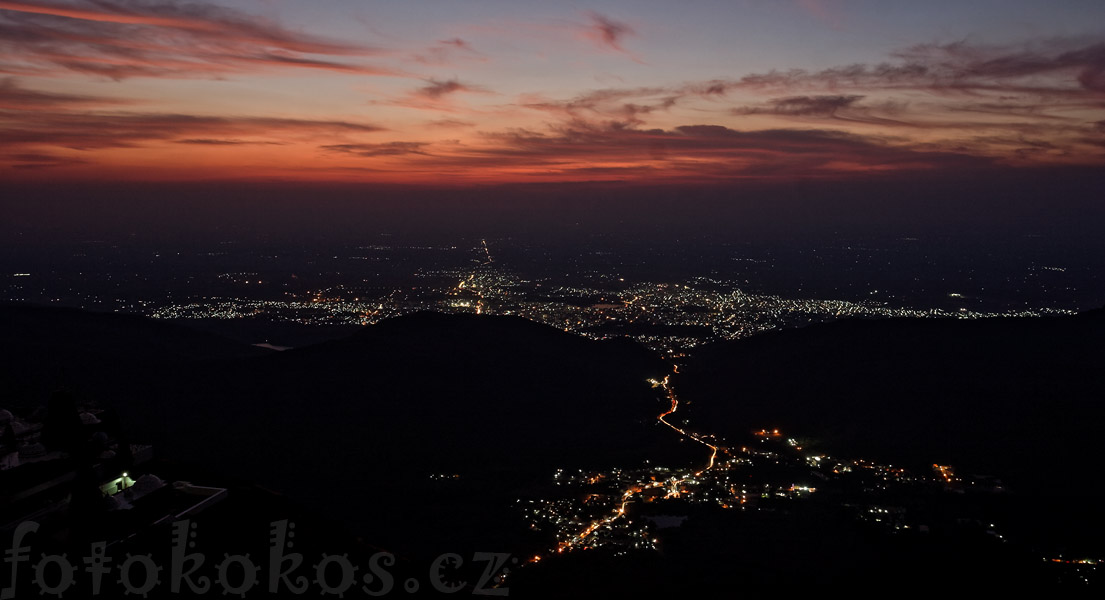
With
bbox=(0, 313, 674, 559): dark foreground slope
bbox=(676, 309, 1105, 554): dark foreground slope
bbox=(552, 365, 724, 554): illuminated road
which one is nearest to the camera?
bbox=(552, 365, 724, 554): illuminated road

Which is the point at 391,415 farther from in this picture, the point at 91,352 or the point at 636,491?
the point at 91,352

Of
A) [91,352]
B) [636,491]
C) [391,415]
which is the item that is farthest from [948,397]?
[91,352]

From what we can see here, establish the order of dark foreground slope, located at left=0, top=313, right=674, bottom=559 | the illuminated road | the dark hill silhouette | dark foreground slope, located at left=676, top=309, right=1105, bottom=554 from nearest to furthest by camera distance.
Result: the illuminated road → dark foreground slope, located at left=0, top=313, right=674, bottom=559 → dark foreground slope, located at left=676, top=309, right=1105, bottom=554 → the dark hill silhouette

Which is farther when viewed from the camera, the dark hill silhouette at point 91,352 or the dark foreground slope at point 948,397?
the dark hill silhouette at point 91,352

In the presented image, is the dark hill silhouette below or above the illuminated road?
above

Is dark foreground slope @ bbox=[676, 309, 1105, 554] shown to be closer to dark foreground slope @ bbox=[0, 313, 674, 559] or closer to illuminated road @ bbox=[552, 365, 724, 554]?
illuminated road @ bbox=[552, 365, 724, 554]

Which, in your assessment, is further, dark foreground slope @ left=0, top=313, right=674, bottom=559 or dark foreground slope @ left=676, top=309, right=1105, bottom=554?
dark foreground slope @ left=676, top=309, right=1105, bottom=554

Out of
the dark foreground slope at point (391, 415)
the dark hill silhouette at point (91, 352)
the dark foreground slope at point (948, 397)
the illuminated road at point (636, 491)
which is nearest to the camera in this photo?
the illuminated road at point (636, 491)

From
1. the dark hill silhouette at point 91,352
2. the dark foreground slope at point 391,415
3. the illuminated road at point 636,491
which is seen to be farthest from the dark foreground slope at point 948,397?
the dark hill silhouette at point 91,352

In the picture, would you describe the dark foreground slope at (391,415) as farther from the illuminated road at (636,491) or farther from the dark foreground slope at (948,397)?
the dark foreground slope at (948,397)

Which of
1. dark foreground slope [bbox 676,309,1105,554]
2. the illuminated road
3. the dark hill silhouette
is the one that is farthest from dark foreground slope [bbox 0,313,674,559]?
dark foreground slope [bbox 676,309,1105,554]

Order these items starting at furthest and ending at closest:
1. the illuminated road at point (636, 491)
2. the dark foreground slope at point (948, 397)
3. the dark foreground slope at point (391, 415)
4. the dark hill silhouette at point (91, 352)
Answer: the dark hill silhouette at point (91, 352) → the dark foreground slope at point (948, 397) → the dark foreground slope at point (391, 415) → the illuminated road at point (636, 491)
